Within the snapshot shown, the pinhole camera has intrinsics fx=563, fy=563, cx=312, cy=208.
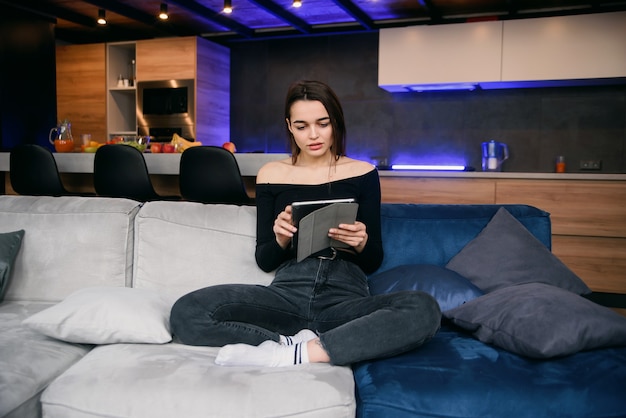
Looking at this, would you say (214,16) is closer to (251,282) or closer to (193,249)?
(193,249)

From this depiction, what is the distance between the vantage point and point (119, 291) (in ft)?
6.23

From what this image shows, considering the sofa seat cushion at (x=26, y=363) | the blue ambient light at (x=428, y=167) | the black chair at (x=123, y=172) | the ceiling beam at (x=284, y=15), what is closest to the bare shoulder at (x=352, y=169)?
the sofa seat cushion at (x=26, y=363)

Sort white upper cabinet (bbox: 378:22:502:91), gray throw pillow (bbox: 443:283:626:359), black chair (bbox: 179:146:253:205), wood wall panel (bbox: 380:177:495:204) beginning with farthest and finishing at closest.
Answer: white upper cabinet (bbox: 378:22:502:91) < wood wall panel (bbox: 380:177:495:204) < black chair (bbox: 179:146:253:205) < gray throw pillow (bbox: 443:283:626:359)

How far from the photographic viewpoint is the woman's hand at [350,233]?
1821 millimetres

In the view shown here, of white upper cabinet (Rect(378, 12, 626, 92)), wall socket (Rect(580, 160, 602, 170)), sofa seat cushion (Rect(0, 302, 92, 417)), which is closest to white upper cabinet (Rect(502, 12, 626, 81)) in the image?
white upper cabinet (Rect(378, 12, 626, 92))

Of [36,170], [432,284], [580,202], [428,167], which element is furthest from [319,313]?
[428,167]

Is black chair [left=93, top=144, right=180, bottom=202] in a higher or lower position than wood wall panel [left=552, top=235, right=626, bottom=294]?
higher

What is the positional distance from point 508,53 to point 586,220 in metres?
1.55

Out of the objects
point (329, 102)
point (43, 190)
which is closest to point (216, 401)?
point (329, 102)

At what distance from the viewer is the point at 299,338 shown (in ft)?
5.66

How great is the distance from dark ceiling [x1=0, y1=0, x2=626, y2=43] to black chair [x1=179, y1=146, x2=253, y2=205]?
2102 mm

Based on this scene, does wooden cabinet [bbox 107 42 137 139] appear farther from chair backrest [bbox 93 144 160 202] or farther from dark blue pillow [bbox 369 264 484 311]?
dark blue pillow [bbox 369 264 484 311]

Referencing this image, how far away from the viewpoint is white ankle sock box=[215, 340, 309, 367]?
1.56 metres

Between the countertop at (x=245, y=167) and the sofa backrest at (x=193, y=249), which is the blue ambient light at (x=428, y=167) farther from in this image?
the sofa backrest at (x=193, y=249)
